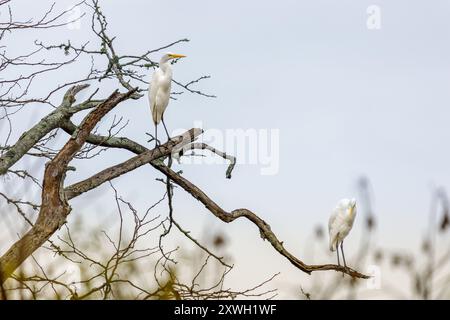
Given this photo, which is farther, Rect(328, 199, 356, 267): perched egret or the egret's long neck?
Rect(328, 199, 356, 267): perched egret

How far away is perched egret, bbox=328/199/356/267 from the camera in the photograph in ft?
24.8

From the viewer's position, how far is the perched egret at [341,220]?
7566 mm

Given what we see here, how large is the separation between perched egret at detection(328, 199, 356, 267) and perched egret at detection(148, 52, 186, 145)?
7.42ft

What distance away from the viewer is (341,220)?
7582 mm

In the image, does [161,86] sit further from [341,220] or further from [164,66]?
[341,220]

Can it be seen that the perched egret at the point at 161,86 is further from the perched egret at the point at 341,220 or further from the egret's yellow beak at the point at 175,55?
the perched egret at the point at 341,220

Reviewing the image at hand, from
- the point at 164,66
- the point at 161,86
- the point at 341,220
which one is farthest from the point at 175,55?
the point at 341,220

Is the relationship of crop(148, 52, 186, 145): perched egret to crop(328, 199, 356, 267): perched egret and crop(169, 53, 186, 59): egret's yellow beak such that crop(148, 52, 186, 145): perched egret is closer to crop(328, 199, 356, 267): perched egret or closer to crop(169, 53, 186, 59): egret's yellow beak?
crop(169, 53, 186, 59): egret's yellow beak

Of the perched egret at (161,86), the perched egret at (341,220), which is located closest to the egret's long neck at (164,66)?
the perched egret at (161,86)

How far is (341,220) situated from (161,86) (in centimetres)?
257

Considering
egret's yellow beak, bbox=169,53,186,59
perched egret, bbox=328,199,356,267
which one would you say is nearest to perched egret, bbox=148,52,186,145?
egret's yellow beak, bbox=169,53,186,59
